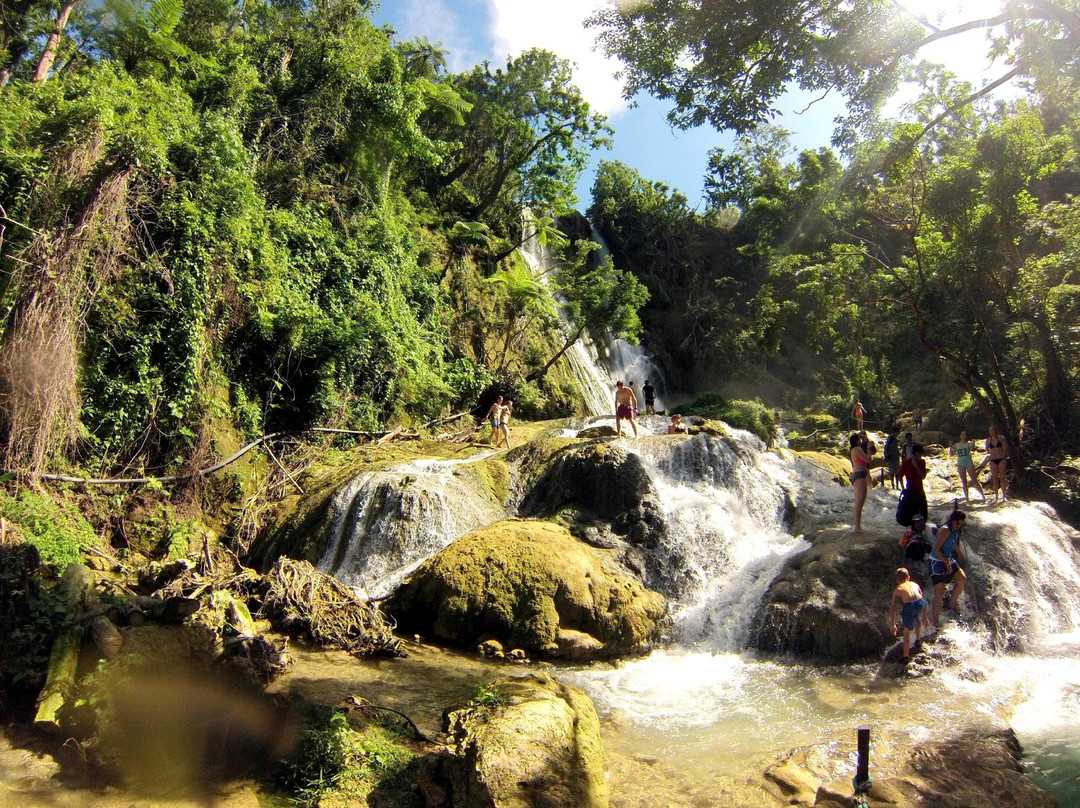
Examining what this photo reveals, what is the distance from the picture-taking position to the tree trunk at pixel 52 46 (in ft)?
40.2

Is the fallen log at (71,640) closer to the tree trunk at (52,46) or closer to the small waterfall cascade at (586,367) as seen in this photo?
the tree trunk at (52,46)

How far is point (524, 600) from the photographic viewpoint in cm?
815

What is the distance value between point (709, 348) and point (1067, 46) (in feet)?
80.4

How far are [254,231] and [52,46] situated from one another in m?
5.63

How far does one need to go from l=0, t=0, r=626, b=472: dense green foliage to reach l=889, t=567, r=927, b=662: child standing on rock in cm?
1049

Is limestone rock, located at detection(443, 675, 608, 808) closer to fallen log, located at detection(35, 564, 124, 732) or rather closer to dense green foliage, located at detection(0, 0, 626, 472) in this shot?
fallen log, located at detection(35, 564, 124, 732)

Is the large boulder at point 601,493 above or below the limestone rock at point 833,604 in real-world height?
above

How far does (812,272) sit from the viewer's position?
17.3m

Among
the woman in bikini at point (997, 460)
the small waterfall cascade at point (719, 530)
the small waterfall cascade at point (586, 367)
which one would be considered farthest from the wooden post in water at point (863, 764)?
the small waterfall cascade at point (586, 367)

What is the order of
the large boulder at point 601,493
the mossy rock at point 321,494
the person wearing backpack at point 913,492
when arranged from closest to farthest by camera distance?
the person wearing backpack at point 913,492
the large boulder at point 601,493
the mossy rock at point 321,494

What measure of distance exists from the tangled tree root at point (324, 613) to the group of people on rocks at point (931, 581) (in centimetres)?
574

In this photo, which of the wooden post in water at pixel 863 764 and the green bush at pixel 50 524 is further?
the green bush at pixel 50 524

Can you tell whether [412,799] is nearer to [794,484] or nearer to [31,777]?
[31,777]

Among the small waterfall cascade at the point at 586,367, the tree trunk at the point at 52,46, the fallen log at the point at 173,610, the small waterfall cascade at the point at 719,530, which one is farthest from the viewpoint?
the small waterfall cascade at the point at 586,367
